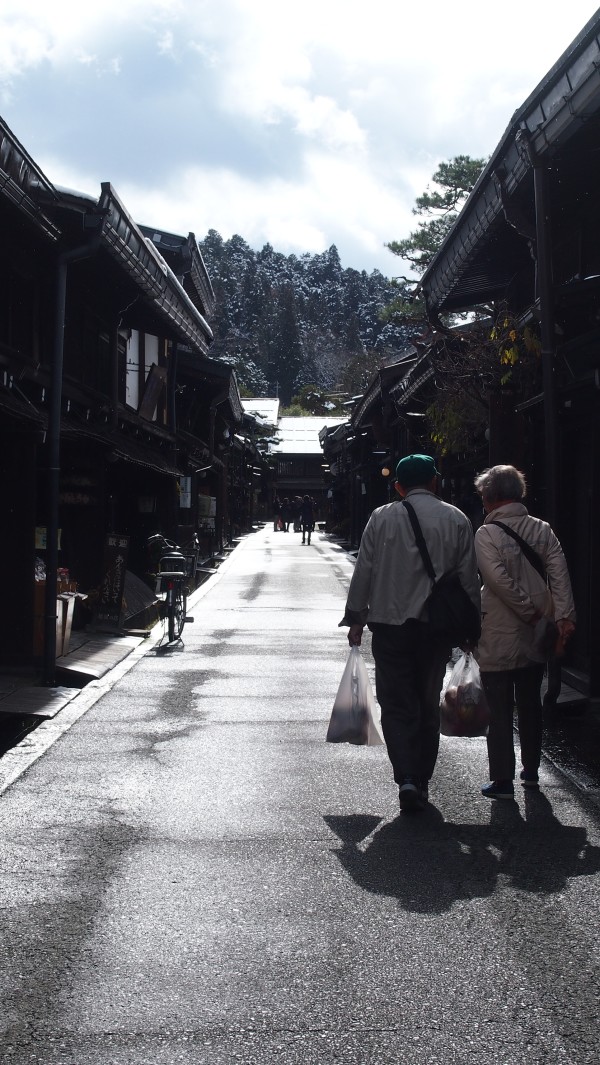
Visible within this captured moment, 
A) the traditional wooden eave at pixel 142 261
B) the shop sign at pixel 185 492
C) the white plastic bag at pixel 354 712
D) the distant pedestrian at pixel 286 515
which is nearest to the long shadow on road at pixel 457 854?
the white plastic bag at pixel 354 712

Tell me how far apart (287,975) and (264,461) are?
62588 mm

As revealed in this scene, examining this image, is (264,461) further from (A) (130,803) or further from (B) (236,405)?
(A) (130,803)

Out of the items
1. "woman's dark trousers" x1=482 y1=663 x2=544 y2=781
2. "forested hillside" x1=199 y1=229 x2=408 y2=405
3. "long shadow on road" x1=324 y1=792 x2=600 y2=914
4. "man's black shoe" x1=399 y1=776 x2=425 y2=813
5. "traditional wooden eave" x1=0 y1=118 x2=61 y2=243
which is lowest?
"long shadow on road" x1=324 y1=792 x2=600 y2=914

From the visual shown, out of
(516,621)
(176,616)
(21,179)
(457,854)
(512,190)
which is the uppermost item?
(512,190)

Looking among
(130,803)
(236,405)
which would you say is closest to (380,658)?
(130,803)

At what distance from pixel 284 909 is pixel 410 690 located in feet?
6.36

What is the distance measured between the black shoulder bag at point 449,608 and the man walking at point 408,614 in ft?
0.13

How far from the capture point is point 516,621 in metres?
6.39

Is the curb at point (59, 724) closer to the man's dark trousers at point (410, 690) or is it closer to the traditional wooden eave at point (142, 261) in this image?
the man's dark trousers at point (410, 690)

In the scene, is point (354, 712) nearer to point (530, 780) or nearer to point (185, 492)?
point (530, 780)

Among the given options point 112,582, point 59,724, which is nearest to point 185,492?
point 112,582

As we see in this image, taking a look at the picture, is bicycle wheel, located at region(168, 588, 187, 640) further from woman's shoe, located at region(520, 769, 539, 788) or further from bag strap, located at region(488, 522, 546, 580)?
bag strap, located at region(488, 522, 546, 580)

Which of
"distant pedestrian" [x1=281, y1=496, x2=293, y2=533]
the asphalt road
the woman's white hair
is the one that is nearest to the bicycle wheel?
the asphalt road

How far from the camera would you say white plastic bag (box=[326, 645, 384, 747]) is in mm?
6383
